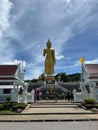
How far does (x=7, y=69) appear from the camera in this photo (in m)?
36.8

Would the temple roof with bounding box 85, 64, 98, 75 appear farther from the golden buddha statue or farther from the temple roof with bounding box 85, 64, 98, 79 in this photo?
the golden buddha statue

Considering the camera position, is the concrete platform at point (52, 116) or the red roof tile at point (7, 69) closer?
the concrete platform at point (52, 116)

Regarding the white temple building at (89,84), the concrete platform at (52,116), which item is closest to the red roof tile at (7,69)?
the white temple building at (89,84)

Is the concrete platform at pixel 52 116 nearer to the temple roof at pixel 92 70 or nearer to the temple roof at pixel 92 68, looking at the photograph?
the temple roof at pixel 92 70

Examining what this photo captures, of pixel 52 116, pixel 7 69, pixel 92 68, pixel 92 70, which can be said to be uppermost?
pixel 92 68

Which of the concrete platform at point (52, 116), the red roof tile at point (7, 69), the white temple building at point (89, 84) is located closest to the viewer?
the concrete platform at point (52, 116)

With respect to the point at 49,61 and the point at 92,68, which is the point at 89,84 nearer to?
the point at 92,68

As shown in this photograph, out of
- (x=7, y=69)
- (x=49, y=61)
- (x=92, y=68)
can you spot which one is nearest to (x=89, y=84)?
(x=92, y=68)

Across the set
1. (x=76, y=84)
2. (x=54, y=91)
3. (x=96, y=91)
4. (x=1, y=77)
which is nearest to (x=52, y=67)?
(x=54, y=91)

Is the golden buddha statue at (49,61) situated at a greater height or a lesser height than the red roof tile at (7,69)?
greater

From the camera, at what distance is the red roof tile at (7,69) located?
3497 centimetres

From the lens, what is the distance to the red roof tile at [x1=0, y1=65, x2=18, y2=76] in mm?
34969

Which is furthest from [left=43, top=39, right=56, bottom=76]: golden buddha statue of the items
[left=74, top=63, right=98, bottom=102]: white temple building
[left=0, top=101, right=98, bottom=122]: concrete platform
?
[left=0, top=101, right=98, bottom=122]: concrete platform

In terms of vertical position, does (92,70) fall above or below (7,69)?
below
